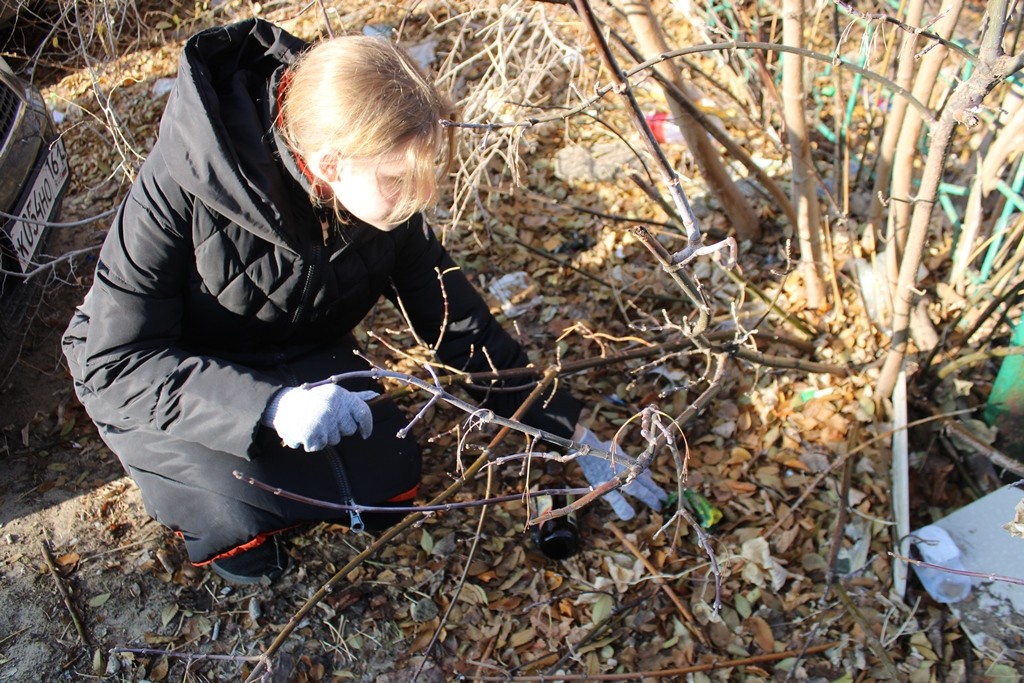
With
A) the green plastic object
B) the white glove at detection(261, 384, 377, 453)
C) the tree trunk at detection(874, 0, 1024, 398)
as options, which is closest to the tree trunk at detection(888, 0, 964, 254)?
the tree trunk at detection(874, 0, 1024, 398)

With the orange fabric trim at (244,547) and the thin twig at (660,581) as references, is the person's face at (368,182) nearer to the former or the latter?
the orange fabric trim at (244,547)

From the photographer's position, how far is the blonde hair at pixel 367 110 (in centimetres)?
189

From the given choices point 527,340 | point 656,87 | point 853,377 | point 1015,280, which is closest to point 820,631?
point 853,377

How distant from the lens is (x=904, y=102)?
Result: 2.70 metres

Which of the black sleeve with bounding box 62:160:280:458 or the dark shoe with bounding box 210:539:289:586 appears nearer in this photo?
the black sleeve with bounding box 62:160:280:458

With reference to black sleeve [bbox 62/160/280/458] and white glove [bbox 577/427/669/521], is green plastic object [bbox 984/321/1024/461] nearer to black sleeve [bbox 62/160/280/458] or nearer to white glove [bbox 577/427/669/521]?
white glove [bbox 577/427/669/521]

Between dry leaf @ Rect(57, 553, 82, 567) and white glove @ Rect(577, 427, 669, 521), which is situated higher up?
white glove @ Rect(577, 427, 669, 521)

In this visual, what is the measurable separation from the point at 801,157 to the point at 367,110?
64.6 inches

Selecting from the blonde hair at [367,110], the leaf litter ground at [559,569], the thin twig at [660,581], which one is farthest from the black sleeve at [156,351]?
the thin twig at [660,581]

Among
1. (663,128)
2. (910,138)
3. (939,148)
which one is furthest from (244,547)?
A: (663,128)

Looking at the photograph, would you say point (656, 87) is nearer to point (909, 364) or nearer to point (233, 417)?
point (909, 364)

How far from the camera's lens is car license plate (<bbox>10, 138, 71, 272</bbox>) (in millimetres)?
2891

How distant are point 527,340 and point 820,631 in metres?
1.52

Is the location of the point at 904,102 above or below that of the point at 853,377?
above
